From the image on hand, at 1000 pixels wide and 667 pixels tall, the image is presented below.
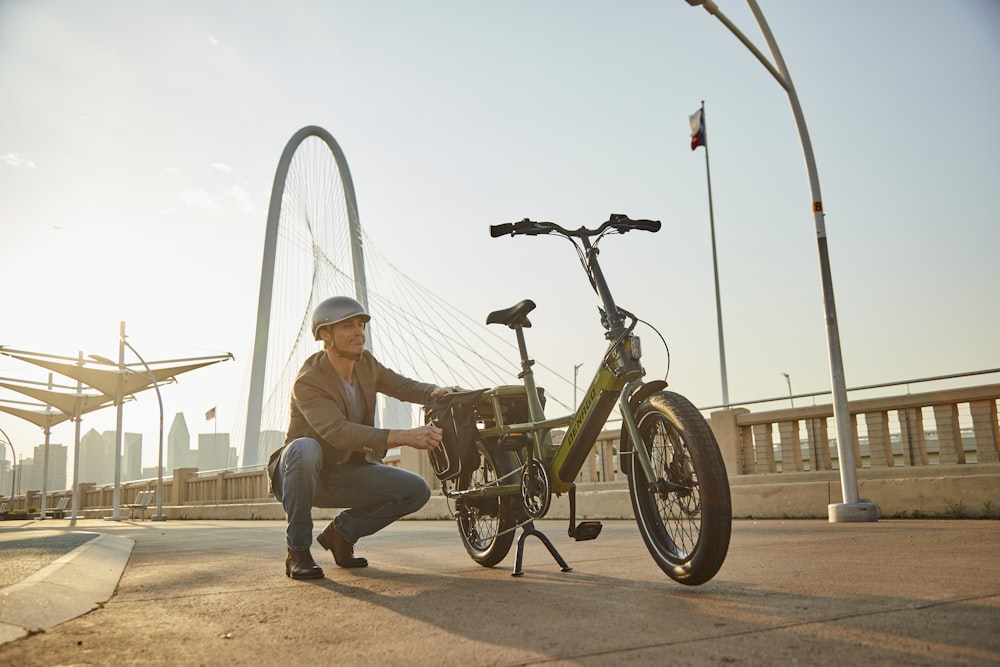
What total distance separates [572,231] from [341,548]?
78.8 inches

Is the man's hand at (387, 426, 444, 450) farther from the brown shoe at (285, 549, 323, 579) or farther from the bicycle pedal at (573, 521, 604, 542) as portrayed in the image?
the bicycle pedal at (573, 521, 604, 542)

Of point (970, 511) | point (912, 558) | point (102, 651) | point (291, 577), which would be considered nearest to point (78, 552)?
point (291, 577)

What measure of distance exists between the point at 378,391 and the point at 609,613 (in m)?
2.22

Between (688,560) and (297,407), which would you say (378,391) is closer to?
(297,407)

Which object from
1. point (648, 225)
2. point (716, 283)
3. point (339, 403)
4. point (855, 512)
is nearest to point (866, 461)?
point (855, 512)

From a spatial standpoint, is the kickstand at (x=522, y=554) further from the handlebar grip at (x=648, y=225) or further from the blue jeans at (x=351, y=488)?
the handlebar grip at (x=648, y=225)

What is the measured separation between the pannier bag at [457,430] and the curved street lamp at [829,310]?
4353 millimetres

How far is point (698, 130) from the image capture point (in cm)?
2216

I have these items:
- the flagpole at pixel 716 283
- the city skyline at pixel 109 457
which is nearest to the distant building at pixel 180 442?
the city skyline at pixel 109 457

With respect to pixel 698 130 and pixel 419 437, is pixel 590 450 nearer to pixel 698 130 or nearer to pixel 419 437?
pixel 419 437

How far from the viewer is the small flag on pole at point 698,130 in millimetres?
22156

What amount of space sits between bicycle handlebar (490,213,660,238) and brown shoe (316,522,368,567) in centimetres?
174

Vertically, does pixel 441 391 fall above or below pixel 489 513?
above

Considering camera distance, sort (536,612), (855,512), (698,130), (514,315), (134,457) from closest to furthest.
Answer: (536,612) → (514,315) → (855,512) → (698,130) → (134,457)
